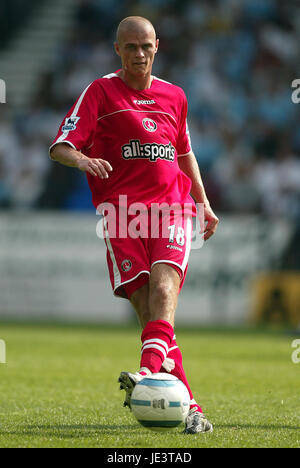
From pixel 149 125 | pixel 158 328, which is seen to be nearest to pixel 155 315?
pixel 158 328

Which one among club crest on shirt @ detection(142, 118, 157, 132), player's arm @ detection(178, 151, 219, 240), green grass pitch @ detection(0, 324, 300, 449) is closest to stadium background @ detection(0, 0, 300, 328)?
green grass pitch @ detection(0, 324, 300, 449)

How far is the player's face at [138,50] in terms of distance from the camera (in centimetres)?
518

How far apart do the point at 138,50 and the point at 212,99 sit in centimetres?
1429

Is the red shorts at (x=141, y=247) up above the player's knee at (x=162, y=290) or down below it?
above

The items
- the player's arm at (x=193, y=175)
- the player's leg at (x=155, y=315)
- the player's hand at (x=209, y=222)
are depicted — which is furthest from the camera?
the player's arm at (x=193, y=175)

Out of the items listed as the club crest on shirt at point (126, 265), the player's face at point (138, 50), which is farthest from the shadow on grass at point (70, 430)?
the player's face at point (138, 50)

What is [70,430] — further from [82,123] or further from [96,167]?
[82,123]

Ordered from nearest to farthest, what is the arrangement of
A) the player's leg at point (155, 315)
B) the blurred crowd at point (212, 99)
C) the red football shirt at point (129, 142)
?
the player's leg at point (155, 315), the red football shirt at point (129, 142), the blurred crowd at point (212, 99)

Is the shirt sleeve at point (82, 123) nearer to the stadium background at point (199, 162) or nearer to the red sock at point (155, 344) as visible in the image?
the red sock at point (155, 344)

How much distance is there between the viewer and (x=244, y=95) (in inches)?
757

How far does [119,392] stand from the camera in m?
7.08

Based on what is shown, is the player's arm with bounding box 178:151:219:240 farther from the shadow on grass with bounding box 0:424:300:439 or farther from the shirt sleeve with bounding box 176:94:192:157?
the shadow on grass with bounding box 0:424:300:439

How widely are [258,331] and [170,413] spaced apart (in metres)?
10.2

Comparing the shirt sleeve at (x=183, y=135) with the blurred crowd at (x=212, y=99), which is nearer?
the shirt sleeve at (x=183, y=135)
